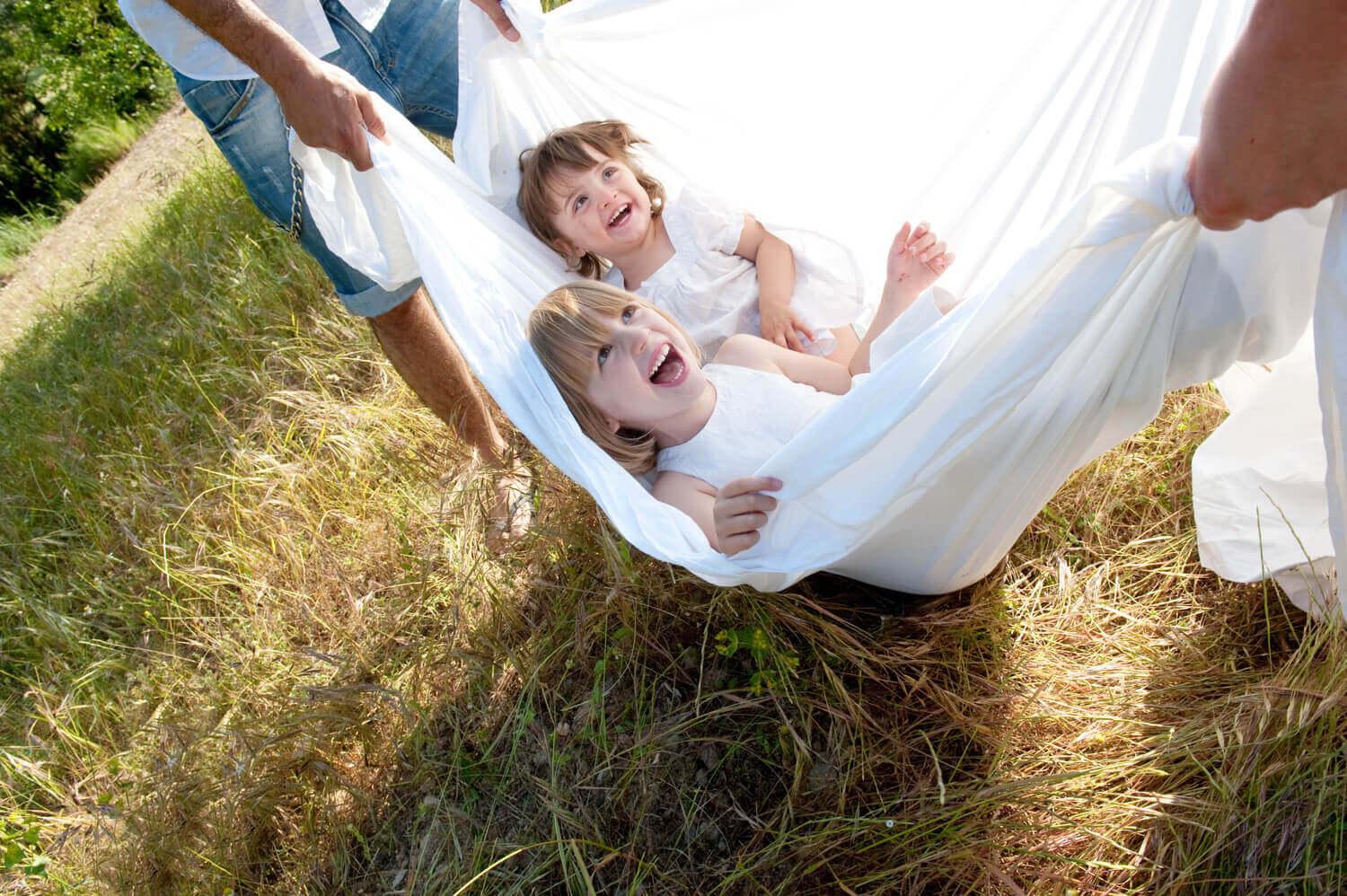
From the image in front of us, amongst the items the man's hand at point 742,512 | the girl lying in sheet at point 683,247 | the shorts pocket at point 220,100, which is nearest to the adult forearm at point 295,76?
the shorts pocket at point 220,100

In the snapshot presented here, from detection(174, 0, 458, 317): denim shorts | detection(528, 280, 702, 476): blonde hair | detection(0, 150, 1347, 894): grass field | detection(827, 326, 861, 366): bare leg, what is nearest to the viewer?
detection(0, 150, 1347, 894): grass field

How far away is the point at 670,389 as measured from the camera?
62.6 inches

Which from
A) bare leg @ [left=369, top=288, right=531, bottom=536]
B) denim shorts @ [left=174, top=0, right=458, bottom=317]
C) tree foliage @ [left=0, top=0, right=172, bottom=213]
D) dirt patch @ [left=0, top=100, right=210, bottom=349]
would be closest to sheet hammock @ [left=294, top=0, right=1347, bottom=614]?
denim shorts @ [left=174, top=0, right=458, bottom=317]

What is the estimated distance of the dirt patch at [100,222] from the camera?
14.6 ft

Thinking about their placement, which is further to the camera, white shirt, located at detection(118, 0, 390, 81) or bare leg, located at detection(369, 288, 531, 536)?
bare leg, located at detection(369, 288, 531, 536)

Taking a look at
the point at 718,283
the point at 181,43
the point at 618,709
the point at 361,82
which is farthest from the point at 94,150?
the point at 618,709

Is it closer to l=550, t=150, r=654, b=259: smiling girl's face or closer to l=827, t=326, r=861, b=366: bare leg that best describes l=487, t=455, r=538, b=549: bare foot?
l=550, t=150, r=654, b=259: smiling girl's face

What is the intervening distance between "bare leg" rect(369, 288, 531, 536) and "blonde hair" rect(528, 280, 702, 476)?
1.01ft

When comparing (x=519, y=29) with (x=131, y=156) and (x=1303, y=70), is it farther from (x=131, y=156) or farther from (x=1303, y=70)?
(x=131, y=156)

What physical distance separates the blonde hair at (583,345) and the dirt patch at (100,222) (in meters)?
3.17

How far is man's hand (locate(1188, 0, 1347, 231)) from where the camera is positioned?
753mm

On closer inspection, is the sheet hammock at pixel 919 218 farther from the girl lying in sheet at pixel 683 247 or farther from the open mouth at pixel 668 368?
the open mouth at pixel 668 368

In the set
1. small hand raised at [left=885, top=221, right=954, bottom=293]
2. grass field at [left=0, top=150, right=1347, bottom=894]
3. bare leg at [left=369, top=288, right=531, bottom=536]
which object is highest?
small hand raised at [left=885, top=221, right=954, bottom=293]

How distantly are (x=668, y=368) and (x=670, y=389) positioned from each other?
2.2 inches
